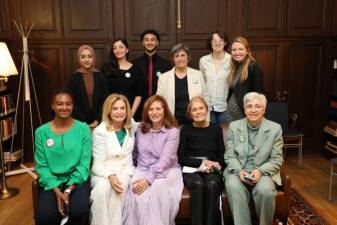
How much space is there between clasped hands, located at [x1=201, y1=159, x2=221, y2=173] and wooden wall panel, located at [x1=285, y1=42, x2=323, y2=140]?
8.07 ft

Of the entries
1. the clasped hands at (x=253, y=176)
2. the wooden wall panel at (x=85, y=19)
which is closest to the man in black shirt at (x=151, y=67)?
the wooden wall panel at (x=85, y=19)

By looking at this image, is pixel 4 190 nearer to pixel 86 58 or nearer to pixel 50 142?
pixel 50 142

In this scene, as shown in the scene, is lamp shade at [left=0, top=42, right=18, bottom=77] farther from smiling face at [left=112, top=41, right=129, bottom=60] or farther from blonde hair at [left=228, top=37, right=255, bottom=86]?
blonde hair at [left=228, top=37, right=255, bottom=86]

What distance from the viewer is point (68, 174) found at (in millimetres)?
2523

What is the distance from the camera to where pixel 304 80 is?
4.70m

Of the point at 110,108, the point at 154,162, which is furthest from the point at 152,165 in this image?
the point at 110,108

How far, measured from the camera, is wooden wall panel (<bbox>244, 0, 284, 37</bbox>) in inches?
173

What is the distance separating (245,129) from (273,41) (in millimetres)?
2293

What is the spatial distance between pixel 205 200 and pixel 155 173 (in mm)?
445

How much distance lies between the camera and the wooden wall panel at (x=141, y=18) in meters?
4.32

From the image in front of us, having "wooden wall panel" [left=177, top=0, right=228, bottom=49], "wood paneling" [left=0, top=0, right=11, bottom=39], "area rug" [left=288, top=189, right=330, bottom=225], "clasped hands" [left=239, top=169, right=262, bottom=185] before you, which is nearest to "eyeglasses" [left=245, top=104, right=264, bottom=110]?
"clasped hands" [left=239, top=169, right=262, bottom=185]

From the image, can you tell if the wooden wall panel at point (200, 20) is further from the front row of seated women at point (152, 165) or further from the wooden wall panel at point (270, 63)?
the front row of seated women at point (152, 165)

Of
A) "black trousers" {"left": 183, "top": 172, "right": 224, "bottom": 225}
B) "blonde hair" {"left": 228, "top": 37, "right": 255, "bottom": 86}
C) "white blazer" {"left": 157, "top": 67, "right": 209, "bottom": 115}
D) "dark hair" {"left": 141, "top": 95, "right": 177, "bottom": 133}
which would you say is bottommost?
"black trousers" {"left": 183, "top": 172, "right": 224, "bottom": 225}

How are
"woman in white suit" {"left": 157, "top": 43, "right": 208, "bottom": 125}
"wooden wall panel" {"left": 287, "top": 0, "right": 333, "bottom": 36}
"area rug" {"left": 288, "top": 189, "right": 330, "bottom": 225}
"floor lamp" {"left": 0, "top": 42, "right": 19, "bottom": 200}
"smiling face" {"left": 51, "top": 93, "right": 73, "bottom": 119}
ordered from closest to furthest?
"smiling face" {"left": 51, "top": 93, "right": 73, "bottom": 119} → "area rug" {"left": 288, "top": 189, "right": 330, "bottom": 225} → "woman in white suit" {"left": 157, "top": 43, "right": 208, "bottom": 125} → "floor lamp" {"left": 0, "top": 42, "right": 19, "bottom": 200} → "wooden wall panel" {"left": 287, "top": 0, "right": 333, "bottom": 36}
